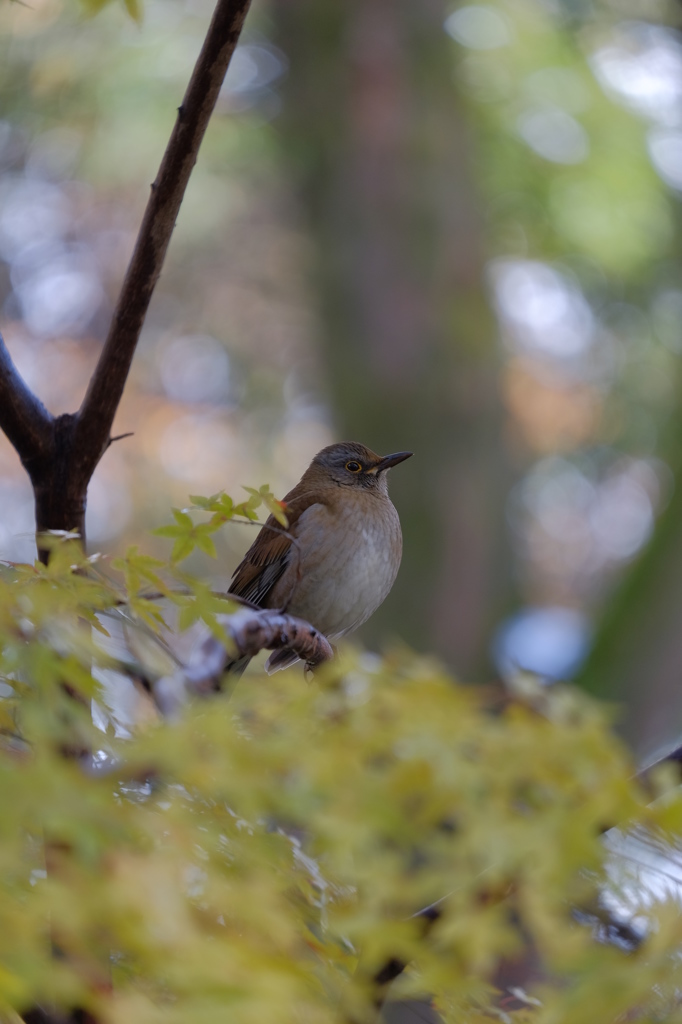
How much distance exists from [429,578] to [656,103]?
4.60 meters

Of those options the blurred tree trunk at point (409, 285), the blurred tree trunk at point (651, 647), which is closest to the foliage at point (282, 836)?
the blurred tree trunk at point (651, 647)

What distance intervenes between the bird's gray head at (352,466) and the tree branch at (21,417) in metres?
2.16

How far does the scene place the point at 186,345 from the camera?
12.4 m

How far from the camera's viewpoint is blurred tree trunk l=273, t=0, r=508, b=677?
8570mm

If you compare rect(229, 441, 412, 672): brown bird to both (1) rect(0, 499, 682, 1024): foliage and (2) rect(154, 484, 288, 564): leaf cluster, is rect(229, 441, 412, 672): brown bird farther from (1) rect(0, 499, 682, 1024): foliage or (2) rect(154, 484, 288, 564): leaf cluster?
(1) rect(0, 499, 682, 1024): foliage

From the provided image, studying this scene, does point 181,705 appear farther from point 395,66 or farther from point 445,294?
point 395,66

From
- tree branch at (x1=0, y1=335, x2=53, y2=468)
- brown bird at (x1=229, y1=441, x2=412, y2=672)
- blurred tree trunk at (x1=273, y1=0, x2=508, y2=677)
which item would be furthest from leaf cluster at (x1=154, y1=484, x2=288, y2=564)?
blurred tree trunk at (x1=273, y1=0, x2=508, y2=677)

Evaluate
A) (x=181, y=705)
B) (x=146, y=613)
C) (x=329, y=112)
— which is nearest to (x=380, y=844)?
(x=181, y=705)

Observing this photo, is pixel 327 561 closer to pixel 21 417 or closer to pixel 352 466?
pixel 352 466

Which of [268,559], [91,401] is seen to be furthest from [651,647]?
[91,401]

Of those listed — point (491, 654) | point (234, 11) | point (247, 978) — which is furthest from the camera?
point (491, 654)

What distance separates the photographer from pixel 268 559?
4430 millimetres

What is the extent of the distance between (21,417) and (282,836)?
1261 millimetres

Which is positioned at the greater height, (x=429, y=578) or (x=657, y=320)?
(x=657, y=320)
